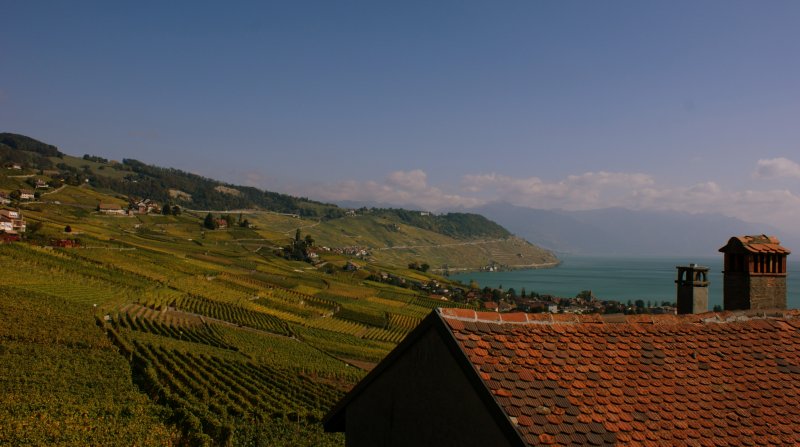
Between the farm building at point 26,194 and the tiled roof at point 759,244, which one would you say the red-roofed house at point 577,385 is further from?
the farm building at point 26,194

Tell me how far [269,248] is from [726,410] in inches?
6389

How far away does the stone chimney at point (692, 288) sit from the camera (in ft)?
37.3

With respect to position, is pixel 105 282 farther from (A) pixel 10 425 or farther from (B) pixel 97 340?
(A) pixel 10 425

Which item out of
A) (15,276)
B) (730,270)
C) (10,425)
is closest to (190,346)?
(15,276)

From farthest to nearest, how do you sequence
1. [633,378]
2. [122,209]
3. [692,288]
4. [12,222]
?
1. [122,209]
2. [12,222]
3. [692,288]
4. [633,378]

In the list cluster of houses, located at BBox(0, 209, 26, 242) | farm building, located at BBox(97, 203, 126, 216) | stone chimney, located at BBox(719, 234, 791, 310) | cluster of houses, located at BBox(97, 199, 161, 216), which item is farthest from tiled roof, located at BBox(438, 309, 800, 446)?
farm building, located at BBox(97, 203, 126, 216)

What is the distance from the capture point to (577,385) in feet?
21.0

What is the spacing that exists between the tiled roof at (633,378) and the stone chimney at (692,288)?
332cm

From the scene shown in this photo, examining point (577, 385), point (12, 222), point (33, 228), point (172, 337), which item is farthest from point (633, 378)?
point (12, 222)

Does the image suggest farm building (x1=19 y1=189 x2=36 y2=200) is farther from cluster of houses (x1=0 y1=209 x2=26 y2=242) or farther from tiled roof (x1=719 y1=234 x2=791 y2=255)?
tiled roof (x1=719 y1=234 x2=791 y2=255)

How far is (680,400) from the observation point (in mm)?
6602

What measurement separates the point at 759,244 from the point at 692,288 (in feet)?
4.99

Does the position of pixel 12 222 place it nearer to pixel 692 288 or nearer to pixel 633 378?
pixel 692 288

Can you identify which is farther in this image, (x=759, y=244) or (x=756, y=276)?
(x=759, y=244)
